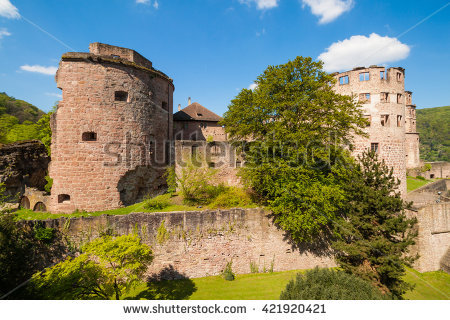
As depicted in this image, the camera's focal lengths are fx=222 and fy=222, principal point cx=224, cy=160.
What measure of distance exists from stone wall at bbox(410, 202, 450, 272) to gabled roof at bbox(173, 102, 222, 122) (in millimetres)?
21697

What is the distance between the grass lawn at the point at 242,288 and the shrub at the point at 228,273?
190 millimetres

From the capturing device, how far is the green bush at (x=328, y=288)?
7.94 meters

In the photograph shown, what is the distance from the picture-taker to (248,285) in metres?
11.8

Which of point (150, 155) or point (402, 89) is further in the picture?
point (402, 89)

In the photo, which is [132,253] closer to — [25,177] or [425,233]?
[25,177]

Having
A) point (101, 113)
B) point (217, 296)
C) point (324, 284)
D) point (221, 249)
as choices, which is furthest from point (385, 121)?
point (101, 113)

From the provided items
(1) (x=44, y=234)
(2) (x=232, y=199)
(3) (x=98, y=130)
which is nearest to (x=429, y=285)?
(2) (x=232, y=199)

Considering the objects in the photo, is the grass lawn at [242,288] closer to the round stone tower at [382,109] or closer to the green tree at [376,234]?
the green tree at [376,234]

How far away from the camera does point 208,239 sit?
486 inches

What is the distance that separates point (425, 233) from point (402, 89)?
449 inches

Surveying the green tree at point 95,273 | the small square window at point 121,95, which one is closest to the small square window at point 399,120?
the green tree at point 95,273

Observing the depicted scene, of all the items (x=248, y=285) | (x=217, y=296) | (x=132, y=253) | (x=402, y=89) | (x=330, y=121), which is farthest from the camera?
(x=402, y=89)

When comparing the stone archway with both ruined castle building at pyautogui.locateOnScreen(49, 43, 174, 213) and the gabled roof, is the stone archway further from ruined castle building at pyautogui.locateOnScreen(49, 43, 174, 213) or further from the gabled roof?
the gabled roof

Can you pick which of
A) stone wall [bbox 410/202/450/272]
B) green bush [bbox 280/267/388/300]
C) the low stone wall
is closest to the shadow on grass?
the low stone wall
